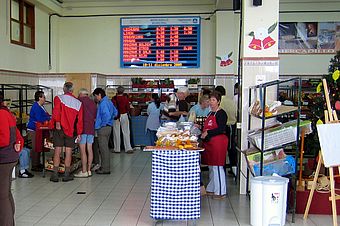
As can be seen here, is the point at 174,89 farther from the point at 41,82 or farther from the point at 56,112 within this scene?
the point at 56,112

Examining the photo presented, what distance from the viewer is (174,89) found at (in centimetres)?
1098

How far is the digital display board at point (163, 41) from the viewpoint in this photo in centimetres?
1123

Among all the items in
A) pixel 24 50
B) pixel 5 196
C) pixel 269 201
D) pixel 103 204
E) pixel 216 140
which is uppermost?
pixel 24 50

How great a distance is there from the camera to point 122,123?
9781 mm

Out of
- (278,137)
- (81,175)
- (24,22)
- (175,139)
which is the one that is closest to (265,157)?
(278,137)

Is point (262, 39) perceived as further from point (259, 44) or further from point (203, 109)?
point (203, 109)

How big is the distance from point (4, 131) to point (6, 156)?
0.83 feet

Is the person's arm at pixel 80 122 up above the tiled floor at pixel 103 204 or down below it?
above

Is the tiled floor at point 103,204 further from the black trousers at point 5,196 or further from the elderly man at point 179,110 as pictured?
the elderly man at point 179,110

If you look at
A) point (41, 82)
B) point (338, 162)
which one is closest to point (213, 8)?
point (41, 82)

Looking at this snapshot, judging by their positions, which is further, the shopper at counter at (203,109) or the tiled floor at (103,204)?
the shopper at counter at (203,109)

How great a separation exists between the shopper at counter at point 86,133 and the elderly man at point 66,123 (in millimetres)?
163

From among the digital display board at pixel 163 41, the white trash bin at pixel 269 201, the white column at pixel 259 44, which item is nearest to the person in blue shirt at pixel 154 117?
the digital display board at pixel 163 41

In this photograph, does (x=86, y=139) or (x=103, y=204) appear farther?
(x=86, y=139)
